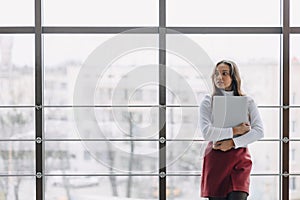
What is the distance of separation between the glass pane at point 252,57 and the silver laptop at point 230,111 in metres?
0.56

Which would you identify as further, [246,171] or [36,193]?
[36,193]

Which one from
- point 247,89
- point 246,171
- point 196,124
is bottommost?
point 246,171

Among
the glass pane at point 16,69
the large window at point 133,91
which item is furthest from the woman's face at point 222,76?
the glass pane at point 16,69

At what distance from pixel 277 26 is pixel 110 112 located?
4.70ft

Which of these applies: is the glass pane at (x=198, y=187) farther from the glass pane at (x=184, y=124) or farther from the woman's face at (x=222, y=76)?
the woman's face at (x=222, y=76)

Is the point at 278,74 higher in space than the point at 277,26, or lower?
lower

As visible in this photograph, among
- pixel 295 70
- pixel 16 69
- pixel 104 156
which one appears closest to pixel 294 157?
pixel 295 70
